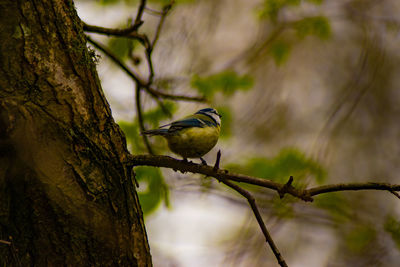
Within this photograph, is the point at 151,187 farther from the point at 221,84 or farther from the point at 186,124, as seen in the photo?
the point at 221,84

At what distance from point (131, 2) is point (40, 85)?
2778 mm

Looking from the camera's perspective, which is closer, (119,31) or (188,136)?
(188,136)

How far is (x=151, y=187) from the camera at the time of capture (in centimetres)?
327

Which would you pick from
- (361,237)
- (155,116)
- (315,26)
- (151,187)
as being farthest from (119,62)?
(361,237)

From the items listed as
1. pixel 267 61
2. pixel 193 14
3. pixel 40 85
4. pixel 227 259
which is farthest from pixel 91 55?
pixel 267 61

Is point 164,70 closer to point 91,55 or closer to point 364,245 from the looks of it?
point 91,55

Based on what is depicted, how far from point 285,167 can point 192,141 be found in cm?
135

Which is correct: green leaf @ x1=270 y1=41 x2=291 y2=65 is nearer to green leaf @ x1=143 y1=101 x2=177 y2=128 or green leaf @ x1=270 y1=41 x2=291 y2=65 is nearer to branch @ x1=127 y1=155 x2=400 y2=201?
green leaf @ x1=143 y1=101 x2=177 y2=128

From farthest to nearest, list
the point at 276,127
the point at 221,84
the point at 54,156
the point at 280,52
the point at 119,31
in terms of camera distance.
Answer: the point at 276,127 → the point at 280,52 → the point at 221,84 → the point at 119,31 → the point at 54,156

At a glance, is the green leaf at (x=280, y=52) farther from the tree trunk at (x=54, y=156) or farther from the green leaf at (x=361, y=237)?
the tree trunk at (x=54, y=156)

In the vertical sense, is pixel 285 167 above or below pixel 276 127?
below

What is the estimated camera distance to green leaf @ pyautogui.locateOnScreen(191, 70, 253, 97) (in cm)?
357

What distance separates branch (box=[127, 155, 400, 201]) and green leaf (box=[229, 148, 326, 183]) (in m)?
1.76

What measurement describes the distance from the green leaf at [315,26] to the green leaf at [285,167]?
1.37 meters
